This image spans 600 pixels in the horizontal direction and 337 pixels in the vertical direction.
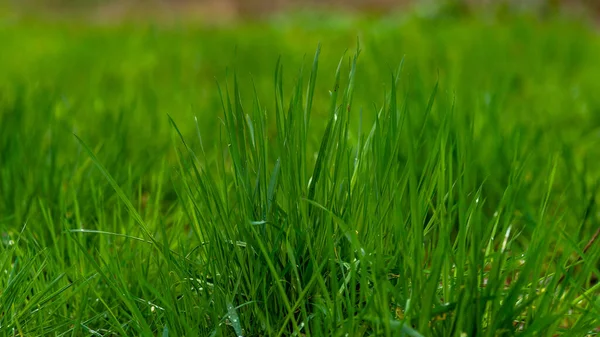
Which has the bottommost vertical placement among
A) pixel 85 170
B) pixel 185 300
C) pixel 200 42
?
pixel 200 42

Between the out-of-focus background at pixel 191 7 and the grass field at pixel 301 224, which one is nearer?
the grass field at pixel 301 224

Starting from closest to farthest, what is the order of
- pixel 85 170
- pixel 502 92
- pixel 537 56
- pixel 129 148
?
pixel 85 170 < pixel 129 148 < pixel 502 92 < pixel 537 56

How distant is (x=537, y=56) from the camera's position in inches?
159

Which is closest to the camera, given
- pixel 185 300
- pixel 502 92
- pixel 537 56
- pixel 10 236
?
pixel 185 300

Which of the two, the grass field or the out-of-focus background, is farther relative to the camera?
the out-of-focus background

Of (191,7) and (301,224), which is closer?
(301,224)

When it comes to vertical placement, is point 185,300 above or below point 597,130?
above

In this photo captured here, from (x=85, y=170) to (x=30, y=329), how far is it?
829mm

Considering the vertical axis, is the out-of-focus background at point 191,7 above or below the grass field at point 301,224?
below

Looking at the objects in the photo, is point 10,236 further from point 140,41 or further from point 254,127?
point 140,41

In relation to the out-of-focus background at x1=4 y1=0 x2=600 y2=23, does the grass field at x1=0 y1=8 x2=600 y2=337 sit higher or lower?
higher

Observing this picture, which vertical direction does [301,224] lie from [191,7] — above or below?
above

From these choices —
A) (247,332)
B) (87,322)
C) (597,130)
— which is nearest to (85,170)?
(87,322)

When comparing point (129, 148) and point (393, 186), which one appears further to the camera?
point (129, 148)
